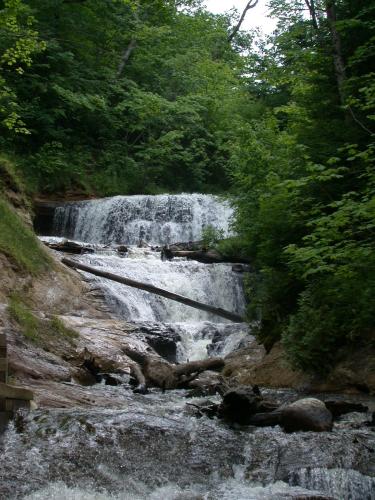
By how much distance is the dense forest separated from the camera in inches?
391

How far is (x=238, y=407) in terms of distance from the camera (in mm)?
7371

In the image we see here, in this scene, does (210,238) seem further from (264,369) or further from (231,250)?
(264,369)

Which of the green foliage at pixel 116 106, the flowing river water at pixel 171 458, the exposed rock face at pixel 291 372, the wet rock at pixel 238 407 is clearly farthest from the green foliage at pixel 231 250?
the wet rock at pixel 238 407

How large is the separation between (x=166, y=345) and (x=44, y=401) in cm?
633

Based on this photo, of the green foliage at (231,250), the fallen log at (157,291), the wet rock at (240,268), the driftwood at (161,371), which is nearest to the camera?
the driftwood at (161,371)

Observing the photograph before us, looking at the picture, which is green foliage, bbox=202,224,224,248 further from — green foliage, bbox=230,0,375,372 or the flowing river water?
the flowing river water

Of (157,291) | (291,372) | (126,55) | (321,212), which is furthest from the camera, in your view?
(126,55)

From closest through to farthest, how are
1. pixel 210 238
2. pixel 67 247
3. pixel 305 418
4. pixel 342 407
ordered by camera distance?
1. pixel 305 418
2. pixel 342 407
3. pixel 67 247
4. pixel 210 238

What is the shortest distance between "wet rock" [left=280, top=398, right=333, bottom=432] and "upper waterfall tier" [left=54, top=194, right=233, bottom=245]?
616 inches

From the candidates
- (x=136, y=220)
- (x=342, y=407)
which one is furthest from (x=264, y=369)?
(x=136, y=220)

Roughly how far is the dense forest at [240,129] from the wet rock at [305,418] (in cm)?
243

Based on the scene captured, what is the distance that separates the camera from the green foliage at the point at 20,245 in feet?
44.3

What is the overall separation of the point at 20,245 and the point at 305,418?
871 centimetres

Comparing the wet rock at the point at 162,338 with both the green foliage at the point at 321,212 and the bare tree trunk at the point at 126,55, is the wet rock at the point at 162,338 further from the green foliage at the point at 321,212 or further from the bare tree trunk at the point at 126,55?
the bare tree trunk at the point at 126,55
